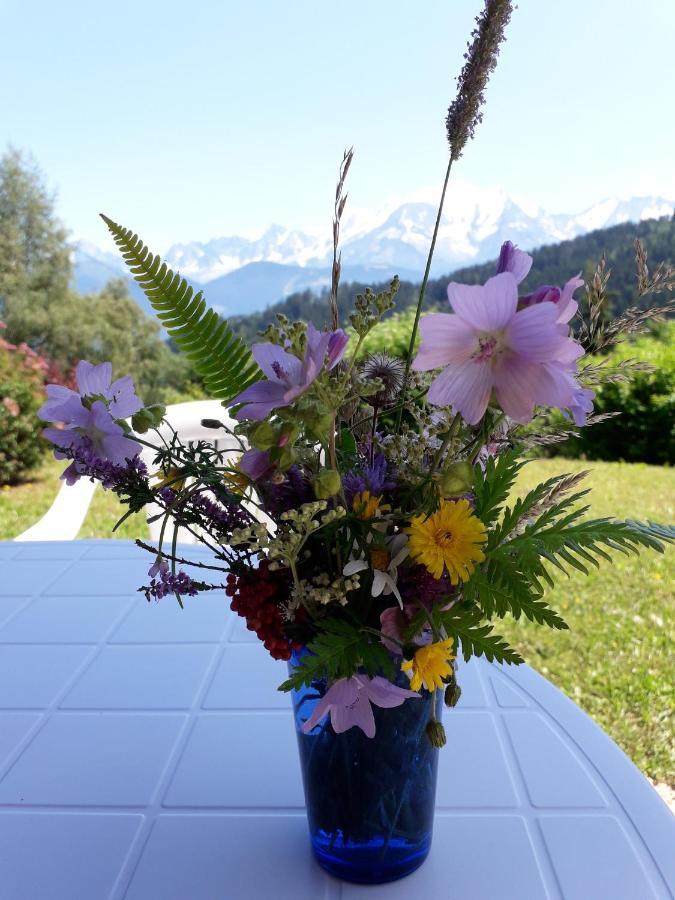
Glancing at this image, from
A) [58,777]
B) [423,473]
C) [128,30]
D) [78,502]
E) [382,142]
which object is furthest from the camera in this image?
[382,142]

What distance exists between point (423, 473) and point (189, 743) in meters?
0.51

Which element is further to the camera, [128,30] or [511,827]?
[128,30]

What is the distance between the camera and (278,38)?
181 feet

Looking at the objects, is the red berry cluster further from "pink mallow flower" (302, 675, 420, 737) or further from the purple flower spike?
the purple flower spike

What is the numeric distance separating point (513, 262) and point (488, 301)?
0.07 meters

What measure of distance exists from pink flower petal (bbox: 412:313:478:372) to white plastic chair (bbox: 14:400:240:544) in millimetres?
1528

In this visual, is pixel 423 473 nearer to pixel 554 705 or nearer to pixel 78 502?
pixel 554 705

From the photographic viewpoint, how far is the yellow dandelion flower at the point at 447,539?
0.45 m

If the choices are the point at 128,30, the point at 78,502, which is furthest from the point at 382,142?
the point at 78,502

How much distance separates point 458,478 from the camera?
439 mm

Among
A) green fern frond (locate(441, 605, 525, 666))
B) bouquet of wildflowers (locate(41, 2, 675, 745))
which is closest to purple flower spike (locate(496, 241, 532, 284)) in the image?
bouquet of wildflowers (locate(41, 2, 675, 745))

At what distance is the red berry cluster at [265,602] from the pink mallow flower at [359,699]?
4cm

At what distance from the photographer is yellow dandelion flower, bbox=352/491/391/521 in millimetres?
473

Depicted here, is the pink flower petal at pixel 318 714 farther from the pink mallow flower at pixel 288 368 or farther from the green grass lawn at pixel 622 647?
the green grass lawn at pixel 622 647
